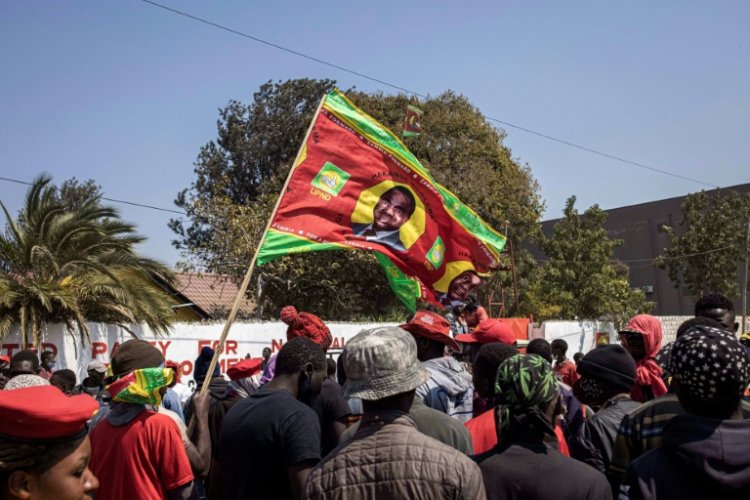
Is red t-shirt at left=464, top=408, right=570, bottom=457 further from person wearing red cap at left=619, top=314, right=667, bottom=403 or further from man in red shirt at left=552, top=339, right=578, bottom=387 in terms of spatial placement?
man in red shirt at left=552, top=339, right=578, bottom=387

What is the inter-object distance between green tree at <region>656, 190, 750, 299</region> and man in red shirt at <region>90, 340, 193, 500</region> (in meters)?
36.4

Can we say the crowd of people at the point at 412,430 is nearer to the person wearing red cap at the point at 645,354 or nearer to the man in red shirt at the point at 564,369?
A: the person wearing red cap at the point at 645,354

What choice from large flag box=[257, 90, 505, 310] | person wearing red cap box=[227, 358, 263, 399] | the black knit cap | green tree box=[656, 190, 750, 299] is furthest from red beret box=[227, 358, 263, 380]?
green tree box=[656, 190, 750, 299]

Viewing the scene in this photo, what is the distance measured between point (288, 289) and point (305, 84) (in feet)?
46.7

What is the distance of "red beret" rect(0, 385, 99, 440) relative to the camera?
85.7 inches

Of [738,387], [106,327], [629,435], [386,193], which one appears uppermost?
[386,193]

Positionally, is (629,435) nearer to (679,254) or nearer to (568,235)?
(568,235)

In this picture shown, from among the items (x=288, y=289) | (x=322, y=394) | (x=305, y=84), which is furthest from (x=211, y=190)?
(x=322, y=394)

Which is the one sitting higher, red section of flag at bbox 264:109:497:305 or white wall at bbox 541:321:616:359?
red section of flag at bbox 264:109:497:305

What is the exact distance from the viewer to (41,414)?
7.20 feet

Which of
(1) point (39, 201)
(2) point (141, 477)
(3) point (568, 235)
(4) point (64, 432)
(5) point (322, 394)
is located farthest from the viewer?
(3) point (568, 235)

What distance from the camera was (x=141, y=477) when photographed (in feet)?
11.8

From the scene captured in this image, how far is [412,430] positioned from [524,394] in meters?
0.52

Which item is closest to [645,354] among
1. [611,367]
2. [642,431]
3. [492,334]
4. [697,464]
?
[492,334]
